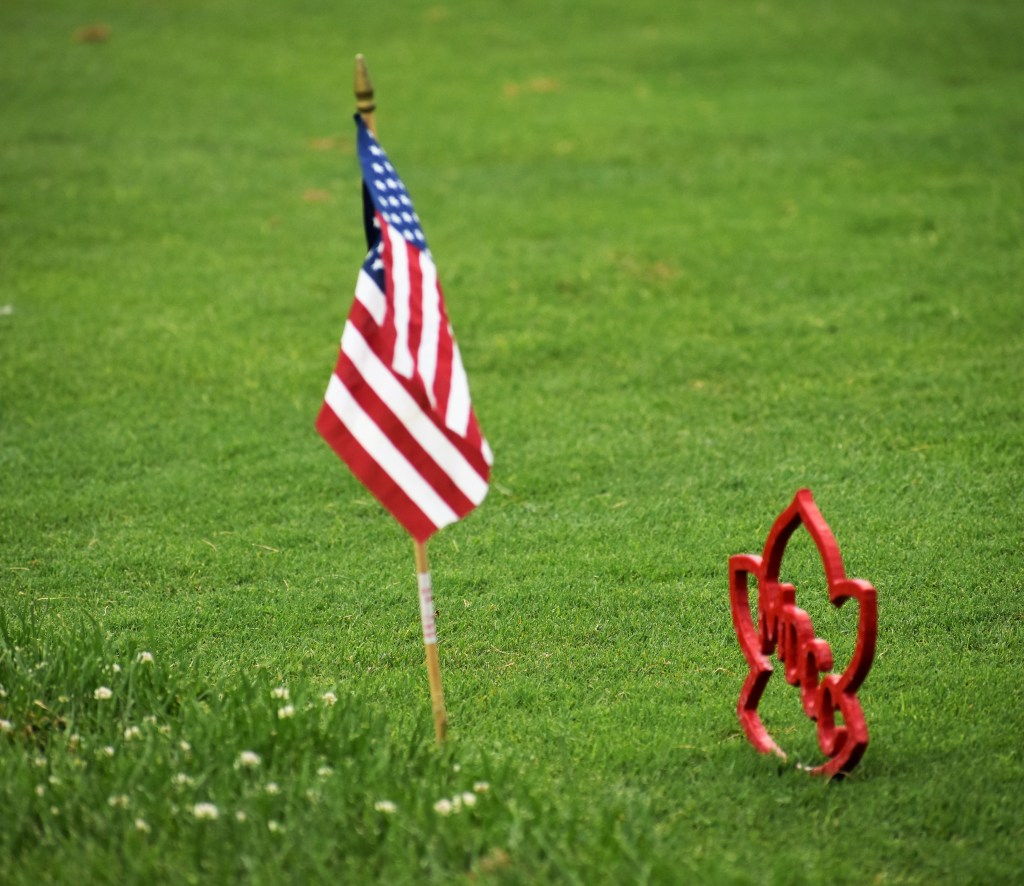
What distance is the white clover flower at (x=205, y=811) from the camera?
12.0ft

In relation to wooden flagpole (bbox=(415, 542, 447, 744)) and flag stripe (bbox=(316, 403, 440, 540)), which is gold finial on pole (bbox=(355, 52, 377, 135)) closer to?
flag stripe (bbox=(316, 403, 440, 540))

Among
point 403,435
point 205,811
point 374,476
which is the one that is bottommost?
point 205,811

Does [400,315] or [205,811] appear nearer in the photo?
[205,811]

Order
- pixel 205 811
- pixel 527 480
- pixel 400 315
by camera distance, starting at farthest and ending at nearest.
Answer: pixel 527 480, pixel 400 315, pixel 205 811

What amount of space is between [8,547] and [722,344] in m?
5.00

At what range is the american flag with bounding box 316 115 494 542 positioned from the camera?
4.12 metres

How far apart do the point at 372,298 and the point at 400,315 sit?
0.45ft

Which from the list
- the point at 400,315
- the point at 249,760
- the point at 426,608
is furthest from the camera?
the point at 426,608

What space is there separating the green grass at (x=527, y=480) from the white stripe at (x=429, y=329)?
125cm

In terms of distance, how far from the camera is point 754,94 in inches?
627

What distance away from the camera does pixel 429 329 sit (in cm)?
417

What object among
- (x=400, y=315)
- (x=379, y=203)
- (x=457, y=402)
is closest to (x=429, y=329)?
(x=400, y=315)

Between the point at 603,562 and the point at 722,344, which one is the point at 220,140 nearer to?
the point at 722,344

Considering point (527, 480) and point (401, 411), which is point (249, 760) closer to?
point (401, 411)
